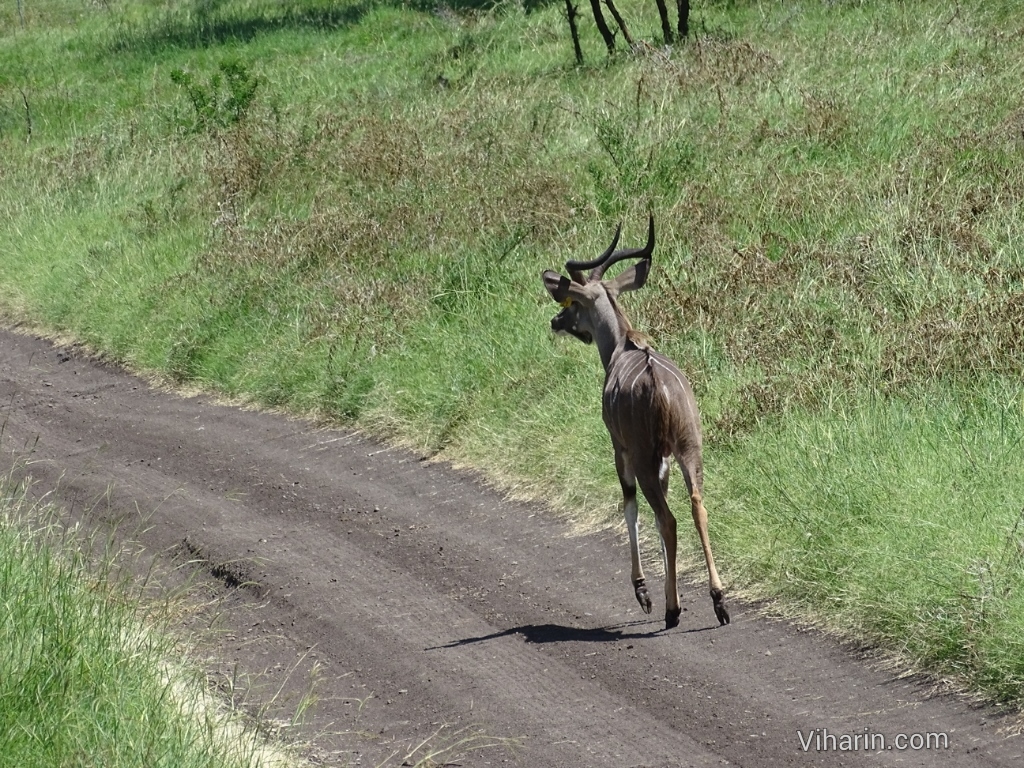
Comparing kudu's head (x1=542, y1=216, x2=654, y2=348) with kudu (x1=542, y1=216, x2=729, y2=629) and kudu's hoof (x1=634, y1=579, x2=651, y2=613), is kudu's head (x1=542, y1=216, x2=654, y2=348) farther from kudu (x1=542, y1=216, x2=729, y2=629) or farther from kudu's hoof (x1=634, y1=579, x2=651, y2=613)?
kudu's hoof (x1=634, y1=579, x2=651, y2=613)

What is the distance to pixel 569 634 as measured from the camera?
7250 millimetres

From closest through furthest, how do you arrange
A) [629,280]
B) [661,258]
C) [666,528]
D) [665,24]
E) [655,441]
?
1. [666,528]
2. [655,441]
3. [629,280]
4. [661,258]
5. [665,24]

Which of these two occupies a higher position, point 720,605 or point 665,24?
point 665,24

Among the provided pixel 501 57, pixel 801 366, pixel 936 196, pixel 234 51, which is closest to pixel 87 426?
pixel 801 366

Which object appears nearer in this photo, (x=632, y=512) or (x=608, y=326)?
(x=632, y=512)

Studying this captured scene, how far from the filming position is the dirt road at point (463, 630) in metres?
5.86

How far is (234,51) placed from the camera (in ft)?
88.6

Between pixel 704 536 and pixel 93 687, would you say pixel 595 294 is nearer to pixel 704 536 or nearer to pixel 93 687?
pixel 704 536

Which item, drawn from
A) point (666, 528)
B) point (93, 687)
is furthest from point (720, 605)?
point (93, 687)

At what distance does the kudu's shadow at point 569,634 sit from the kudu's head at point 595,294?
184cm

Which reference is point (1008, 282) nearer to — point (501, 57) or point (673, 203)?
point (673, 203)

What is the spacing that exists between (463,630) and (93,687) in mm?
2230

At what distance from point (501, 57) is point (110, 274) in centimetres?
817

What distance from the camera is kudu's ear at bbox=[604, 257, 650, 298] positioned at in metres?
8.46
